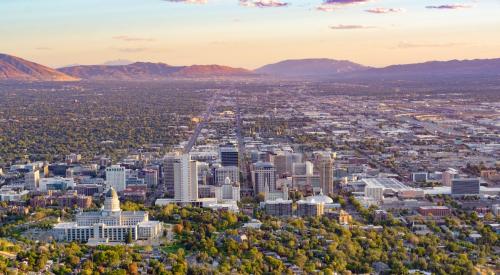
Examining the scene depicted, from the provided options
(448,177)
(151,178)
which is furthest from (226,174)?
(448,177)

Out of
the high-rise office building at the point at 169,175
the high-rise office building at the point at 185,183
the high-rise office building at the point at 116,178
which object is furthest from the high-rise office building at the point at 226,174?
the high-rise office building at the point at 116,178

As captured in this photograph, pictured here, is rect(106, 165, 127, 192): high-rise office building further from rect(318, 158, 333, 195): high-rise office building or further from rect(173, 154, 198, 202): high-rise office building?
rect(318, 158, 333, 195): high-rise office building

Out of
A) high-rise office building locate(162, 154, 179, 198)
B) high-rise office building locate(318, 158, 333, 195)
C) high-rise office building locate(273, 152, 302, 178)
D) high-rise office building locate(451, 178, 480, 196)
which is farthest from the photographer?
high-rise office building locate(273, 152, 302, 178)

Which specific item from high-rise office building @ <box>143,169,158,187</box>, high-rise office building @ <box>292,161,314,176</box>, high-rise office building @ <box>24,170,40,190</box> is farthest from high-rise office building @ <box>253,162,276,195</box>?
high-rise office building @ <box>24,170,40,190</box>

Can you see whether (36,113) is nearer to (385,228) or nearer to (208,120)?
(208,120)

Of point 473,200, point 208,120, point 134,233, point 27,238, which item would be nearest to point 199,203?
point 134,233

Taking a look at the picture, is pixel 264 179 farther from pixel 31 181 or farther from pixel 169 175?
pixel 31 181

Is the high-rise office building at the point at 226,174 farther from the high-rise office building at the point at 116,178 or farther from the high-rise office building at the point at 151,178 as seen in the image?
the high-rise office building at the point at 116,178
